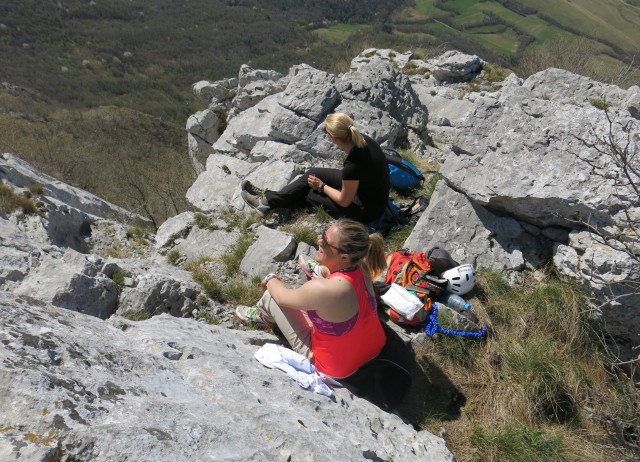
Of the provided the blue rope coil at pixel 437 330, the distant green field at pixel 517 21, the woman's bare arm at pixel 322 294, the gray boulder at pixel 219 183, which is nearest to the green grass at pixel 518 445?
the blue rope coil at pixel 437 330

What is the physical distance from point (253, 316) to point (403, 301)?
5.40 feet

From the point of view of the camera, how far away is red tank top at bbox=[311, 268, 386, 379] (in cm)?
372

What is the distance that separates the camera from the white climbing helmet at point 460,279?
199 inches

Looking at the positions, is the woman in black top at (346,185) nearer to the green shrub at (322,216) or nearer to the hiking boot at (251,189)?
the green shrub at (322,216)

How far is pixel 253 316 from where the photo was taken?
4746 mm

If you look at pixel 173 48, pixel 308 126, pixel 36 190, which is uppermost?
pixel 308 126

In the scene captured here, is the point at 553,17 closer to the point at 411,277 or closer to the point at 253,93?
the point at 253,93

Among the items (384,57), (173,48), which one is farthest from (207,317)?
(173,48)

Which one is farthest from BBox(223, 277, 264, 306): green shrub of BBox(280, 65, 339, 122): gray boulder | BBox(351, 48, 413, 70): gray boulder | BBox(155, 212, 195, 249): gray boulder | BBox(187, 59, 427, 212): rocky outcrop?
BBox(351, 48, 413, 70): gray boulder

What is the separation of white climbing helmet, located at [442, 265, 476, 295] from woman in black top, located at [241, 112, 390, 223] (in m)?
1.69

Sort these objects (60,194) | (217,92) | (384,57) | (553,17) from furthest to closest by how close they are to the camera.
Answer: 1. (553,17)
2. (384,57)
3. (217,92)
4. (60,194)

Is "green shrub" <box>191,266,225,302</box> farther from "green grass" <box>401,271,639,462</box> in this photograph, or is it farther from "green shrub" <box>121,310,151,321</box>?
"green grass" <box>401,271,639,462</box>

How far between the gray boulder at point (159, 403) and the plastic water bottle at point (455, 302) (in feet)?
5.44

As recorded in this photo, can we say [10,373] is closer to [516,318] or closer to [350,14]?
[516,318]
